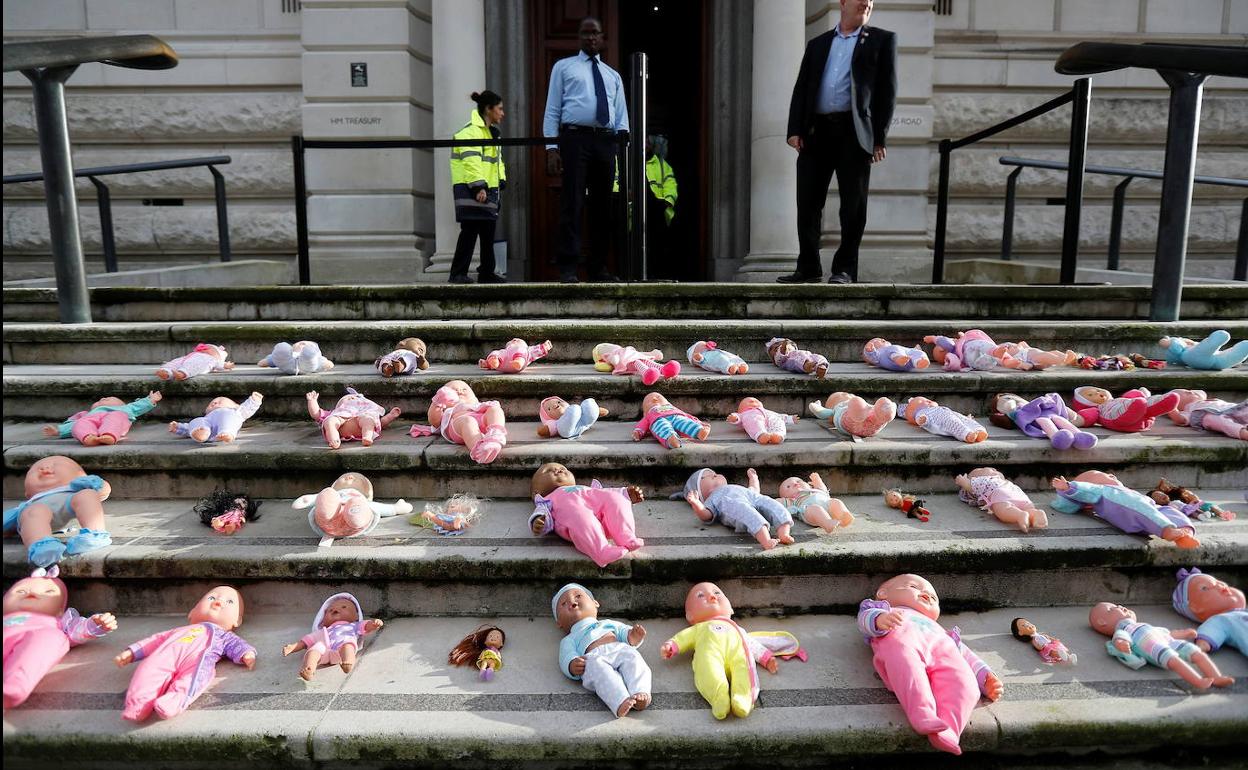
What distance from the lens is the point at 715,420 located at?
392cm

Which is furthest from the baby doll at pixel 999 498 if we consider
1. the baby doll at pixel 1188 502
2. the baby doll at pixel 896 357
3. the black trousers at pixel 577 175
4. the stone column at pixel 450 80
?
the stone column at pixel 450 80

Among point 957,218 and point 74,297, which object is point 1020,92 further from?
point 74,297

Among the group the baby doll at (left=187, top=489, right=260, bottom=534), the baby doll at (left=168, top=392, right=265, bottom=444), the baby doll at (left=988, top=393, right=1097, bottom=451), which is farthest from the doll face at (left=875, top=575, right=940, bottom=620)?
the baby doll at (left=168, top=392, right=265, bottom=444)

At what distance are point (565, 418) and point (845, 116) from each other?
3608 mm

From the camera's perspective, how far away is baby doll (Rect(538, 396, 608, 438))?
11.3ft

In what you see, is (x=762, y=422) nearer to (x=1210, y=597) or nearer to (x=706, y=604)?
(x=706, y=604)

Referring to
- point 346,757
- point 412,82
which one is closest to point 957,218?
point 412,82

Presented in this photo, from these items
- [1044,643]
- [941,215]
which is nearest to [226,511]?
[1044,643]

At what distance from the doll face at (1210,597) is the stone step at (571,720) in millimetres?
223

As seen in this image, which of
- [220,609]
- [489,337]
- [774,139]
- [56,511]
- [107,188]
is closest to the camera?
[220,609]

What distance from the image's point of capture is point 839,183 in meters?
5.56

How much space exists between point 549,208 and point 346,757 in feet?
24.6

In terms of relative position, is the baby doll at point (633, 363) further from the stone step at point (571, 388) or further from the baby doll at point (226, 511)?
the baby doll at point (226, 511)

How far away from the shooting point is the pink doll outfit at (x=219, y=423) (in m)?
3.34
